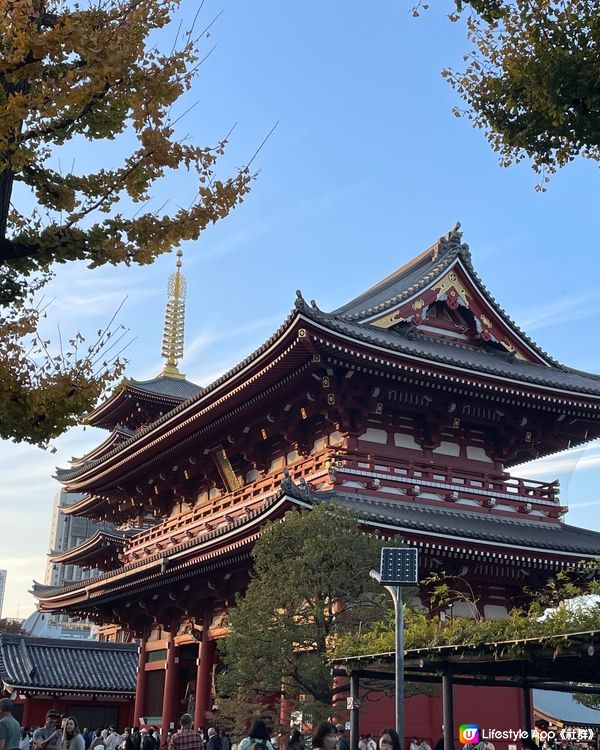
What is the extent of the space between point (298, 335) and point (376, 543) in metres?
5.83

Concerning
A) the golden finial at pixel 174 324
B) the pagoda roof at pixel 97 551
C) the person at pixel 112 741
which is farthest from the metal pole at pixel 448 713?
the golden finial at pixel 174 324

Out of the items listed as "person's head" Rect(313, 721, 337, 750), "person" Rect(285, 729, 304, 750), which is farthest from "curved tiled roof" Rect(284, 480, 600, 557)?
"person's head" Rect(313, 721, 337, 750)

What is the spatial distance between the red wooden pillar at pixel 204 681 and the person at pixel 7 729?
14153 mm

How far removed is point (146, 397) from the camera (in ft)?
134

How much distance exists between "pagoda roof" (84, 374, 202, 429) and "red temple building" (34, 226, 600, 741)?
1033 centimetres

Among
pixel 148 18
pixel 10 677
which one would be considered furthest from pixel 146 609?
pixel 148 18

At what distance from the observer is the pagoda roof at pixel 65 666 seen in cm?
3325

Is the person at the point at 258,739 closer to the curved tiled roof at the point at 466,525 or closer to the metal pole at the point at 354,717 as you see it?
the metal pole at the point at 354,717

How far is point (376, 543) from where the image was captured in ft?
52.9

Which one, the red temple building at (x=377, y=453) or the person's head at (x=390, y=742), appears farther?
the red temple building at (x=377, y=453)

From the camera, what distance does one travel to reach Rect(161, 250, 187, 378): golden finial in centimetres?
4888

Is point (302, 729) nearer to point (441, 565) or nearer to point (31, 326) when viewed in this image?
point (441, 565)

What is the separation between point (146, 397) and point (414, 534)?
2383 centimetres

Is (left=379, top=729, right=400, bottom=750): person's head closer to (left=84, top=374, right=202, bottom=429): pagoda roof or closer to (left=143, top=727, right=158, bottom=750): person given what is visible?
(left=143, top=727, right=158, bottom=750): person
